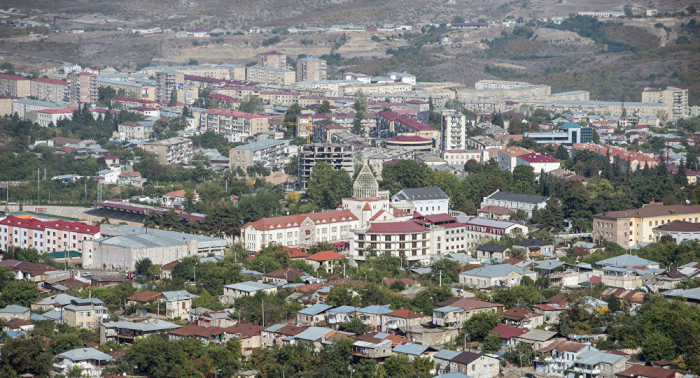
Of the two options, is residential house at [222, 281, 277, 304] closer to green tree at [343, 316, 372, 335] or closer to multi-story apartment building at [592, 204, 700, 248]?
green tree at [343, 316, 372, 335]

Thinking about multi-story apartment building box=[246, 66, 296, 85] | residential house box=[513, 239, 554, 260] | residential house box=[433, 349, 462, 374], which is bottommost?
residential house box=[433, 349, 462, 374]

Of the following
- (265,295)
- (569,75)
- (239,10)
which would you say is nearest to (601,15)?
(569,75)

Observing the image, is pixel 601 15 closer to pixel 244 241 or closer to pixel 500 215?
pixel 500 215

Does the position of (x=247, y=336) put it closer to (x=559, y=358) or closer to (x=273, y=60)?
(x=559, y=358)

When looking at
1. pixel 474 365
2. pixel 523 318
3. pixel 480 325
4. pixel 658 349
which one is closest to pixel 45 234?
pixel 480 325

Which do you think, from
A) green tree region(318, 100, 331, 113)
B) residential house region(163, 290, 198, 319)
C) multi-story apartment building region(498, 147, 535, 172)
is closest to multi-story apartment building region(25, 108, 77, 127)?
green tree region(318, 100, 331, 113)

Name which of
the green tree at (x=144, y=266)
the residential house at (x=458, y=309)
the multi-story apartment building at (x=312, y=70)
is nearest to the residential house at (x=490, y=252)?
the residential house at (x=458, y=309)

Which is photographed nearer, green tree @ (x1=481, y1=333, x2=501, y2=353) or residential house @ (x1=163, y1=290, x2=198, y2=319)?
green tree @ (x1=481, y1=333, x2=501, y2=353)

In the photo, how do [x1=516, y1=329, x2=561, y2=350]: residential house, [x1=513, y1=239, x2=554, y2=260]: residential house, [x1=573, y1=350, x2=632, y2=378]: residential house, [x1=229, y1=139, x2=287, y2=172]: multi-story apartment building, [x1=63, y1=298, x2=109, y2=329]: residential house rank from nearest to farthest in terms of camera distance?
[x1=573, y1=350, x2=632, y2=378]: residential house, [x1=516, y1=329, x2=561, y2=350]: residential house, [x1=63, y1=298, x2=109, y2=329]: residential house, [x1=513, y1=239, x2=554, y2=260]: residential house, [x1=229, y1=139, x2=287, y2=172]: multi-story apartment building
